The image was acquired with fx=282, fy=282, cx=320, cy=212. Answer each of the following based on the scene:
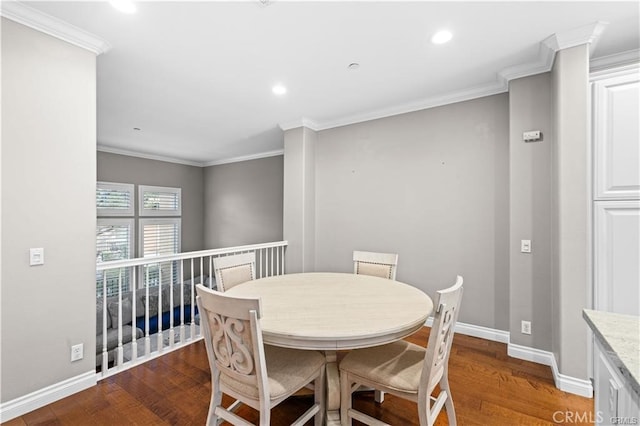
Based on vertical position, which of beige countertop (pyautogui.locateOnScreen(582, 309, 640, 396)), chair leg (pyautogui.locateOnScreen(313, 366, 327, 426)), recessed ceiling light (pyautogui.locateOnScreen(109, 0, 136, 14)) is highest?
recessed ceiling light (pyautogui.locateOnScreen(109, 0, 136, 14))

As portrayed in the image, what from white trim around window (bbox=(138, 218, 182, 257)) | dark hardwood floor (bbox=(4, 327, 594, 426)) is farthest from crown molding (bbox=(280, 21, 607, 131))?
white trim around window (bbox=(138, 218, 182, 257))

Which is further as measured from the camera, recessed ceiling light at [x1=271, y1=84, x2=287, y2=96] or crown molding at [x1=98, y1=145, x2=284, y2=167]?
crown molding at [x1=98, y1=145, x2=284, y2=167]

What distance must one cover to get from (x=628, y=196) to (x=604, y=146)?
382 mm

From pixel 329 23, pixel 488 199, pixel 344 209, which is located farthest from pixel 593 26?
pixel 344 209

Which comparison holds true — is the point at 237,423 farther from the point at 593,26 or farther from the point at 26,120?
the point at 593,26

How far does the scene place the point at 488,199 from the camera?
9.58 feet

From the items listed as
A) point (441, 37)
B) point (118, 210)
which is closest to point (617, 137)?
point (441, 37)

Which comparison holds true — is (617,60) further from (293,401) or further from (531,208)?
(293,401)

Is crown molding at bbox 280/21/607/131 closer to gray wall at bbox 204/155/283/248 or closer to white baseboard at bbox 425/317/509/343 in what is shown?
gray wall at bbox 204/155/283/248

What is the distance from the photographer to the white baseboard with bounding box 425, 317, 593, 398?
6.59 feet

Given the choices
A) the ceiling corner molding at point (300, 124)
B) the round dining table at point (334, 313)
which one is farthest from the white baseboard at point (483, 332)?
the ceiling corner molding at point (300, 124)

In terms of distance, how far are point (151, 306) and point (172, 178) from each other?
275 centimetres

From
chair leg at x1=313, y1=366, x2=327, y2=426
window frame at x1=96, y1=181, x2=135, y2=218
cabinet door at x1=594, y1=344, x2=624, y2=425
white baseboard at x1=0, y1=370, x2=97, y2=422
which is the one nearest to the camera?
cabinet door at x1=594, y1=344, x2=624, y2=425

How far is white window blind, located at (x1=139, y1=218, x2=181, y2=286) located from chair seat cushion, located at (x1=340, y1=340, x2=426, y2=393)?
502cm
